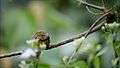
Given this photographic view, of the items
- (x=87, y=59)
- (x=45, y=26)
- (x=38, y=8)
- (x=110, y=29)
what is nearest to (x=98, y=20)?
(x=110, y=29)

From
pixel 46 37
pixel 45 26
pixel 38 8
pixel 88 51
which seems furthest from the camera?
pixel 38 8

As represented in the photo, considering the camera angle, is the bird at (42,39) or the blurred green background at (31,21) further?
the blurred green background at (31,21)

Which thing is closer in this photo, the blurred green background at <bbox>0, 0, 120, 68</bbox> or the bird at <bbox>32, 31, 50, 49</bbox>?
the bird at <bbox>32, 31, 50, 49</bbox>

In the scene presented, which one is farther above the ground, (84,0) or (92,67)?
(84,0)

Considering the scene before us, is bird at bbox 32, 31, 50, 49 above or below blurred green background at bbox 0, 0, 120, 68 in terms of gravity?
above

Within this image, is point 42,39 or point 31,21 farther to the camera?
point 31,21

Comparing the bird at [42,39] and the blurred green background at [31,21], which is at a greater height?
the bird at [42,39]

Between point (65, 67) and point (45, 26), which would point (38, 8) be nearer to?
point (45, 26)

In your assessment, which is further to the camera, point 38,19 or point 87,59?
point 38,19

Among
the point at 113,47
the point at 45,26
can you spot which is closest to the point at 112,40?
the point at 113,47

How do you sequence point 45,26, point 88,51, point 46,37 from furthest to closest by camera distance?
point 45,26 < point 88,51 < point 46,37
